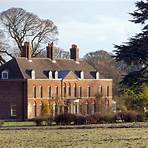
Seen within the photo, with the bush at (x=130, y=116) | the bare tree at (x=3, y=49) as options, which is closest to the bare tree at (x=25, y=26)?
the bare tree at (x=3, y=49)

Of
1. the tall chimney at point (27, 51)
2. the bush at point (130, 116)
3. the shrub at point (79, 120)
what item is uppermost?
the tall chimney at point (27, 51)

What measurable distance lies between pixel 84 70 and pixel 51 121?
153ft

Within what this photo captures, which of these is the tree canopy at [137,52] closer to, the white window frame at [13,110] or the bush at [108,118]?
the bush at [108,118]

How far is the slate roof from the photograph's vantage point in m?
99.8

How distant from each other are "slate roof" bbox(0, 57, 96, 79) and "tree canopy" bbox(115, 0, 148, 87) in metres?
46.5

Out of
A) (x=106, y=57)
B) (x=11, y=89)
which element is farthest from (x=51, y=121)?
(x=106, y=57)

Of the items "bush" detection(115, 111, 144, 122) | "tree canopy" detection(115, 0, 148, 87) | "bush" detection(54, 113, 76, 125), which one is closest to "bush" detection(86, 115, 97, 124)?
"bush" detection(54, 113, 76, 125)

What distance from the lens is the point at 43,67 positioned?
10444 centimetres

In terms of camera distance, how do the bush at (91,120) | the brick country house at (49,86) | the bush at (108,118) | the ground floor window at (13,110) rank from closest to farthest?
1. the bush at (91,120)
2. the bush at (108,118)
3. the ground floor window at (13,110)
4. the brick country house at (49,86)

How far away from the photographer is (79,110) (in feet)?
348

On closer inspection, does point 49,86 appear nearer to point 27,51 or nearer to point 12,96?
point 27,51

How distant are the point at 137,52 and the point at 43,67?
5192 centimetres

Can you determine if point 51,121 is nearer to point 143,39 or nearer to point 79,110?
point 143,39

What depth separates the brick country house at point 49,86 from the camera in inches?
3863
